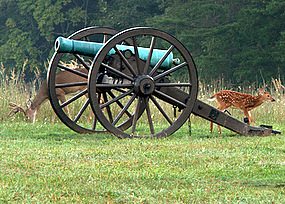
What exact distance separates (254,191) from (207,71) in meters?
28.8

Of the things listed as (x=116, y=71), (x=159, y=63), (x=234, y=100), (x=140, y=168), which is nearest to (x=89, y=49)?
(x=116, y=71)

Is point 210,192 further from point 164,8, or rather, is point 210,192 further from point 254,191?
point 164,8

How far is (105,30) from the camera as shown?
13148 mm

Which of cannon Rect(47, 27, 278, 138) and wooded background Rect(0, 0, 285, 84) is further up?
wooded background Rect(0, 0, 285, 84)

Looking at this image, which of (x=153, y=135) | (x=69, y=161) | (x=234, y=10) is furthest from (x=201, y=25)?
(x=69, y=161)

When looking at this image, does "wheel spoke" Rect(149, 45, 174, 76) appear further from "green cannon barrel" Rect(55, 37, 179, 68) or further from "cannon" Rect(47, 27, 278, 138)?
"green cannon barrel" Rect(55, 37, 179, 68)

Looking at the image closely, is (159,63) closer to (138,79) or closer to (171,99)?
(138,79)

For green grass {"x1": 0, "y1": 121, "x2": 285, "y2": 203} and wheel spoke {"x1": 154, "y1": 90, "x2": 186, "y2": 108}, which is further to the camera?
wheel spoke {"x1": 154, "y1": 90, "x2": 186, "y2": 108}

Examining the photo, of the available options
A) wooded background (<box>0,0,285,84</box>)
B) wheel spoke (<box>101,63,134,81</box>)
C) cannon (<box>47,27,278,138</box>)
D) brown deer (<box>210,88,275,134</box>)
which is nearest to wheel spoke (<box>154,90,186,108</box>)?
cannon (<box>47,27,278,138</box>)

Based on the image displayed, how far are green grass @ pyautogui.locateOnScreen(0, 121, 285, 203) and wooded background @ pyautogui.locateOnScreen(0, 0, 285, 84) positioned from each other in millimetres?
21149

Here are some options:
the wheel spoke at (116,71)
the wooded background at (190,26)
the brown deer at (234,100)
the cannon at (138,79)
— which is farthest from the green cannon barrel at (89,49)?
the wooded background at (190,26)

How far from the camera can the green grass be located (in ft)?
24.3

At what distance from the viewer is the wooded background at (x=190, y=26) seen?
35.2 m

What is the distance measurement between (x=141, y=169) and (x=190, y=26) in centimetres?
3027
